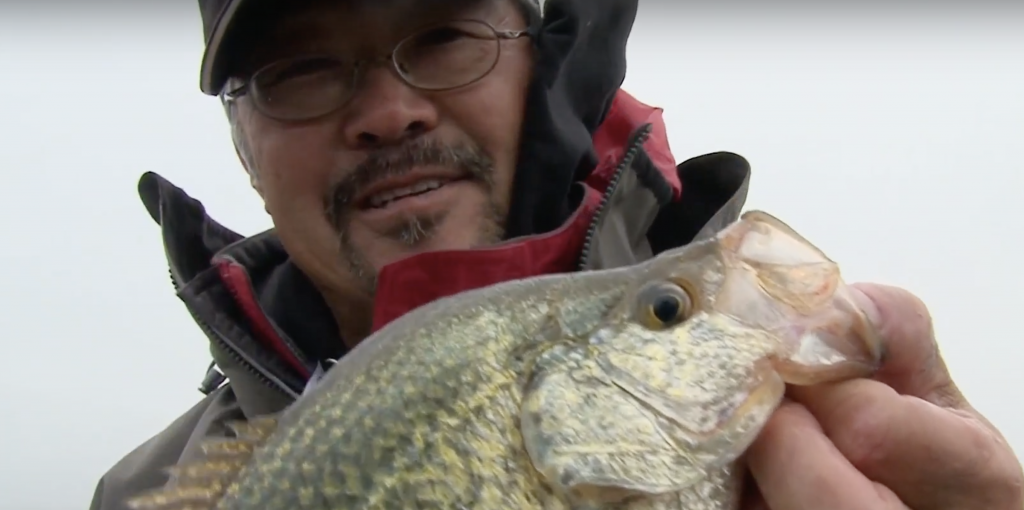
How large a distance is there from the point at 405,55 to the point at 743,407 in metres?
1.27

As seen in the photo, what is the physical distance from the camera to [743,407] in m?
0.84

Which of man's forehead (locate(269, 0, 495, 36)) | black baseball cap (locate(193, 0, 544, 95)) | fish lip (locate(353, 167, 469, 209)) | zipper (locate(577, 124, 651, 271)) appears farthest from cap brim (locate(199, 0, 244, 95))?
zipper (locate(577, 124, 651, 271))

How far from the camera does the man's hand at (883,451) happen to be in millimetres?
817

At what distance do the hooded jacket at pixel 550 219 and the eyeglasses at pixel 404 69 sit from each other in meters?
0.16

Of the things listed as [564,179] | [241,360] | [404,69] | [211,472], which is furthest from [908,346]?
[241,360]

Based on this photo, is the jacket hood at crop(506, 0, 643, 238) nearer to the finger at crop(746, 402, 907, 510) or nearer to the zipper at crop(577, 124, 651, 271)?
the zipper at crop(577, 124, 651, 271)

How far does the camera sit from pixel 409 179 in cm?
188

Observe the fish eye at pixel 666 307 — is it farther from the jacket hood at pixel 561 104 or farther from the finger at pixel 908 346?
the jacket hood at pixel 561 104

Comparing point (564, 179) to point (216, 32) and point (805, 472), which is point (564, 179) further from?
point (805, 472)

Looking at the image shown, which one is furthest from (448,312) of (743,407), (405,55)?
(405,55)

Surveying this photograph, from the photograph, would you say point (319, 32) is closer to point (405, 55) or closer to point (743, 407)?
point (405, 55)

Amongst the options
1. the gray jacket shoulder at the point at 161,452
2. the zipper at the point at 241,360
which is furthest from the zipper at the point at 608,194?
the gray jacket shoulder at the point at 161,452

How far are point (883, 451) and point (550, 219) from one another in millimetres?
1247

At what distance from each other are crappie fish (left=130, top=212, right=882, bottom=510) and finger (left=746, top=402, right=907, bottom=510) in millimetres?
27
